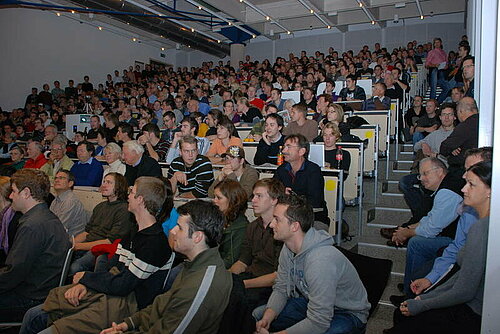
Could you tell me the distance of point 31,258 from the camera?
2482 mm

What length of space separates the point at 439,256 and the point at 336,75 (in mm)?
7841

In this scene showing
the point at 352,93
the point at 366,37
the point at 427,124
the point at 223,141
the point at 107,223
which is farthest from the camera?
the point at 366,37

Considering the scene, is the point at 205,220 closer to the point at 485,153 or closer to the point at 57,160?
the point at 485,153

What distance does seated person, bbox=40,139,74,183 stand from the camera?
5.27 metres

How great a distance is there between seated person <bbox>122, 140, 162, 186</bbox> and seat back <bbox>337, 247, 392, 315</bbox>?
2.26m

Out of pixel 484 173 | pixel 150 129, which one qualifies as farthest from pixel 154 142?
pixel 484 173

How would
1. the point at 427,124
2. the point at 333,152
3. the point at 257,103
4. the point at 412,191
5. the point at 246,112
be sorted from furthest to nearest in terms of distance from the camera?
1. the point at 257,103
2. the point at 246,112
3. the point at 427,124
4. the point at 333,152
5. the point at 412,191

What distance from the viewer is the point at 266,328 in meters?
2.08

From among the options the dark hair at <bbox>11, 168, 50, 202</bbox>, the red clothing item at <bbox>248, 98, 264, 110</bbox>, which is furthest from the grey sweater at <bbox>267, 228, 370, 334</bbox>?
the red clothing item at <bbox>248, 98, 264, 110</bbox>

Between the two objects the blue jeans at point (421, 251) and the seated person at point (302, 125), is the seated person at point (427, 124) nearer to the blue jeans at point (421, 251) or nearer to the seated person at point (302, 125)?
the seated person at point (302, 125)

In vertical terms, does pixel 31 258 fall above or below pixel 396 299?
above

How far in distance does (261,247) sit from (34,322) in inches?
56.3

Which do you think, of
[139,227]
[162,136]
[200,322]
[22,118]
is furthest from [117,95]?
[200,322]

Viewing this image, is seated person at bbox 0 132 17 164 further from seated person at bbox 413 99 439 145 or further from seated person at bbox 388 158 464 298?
seated person at bbox 388 158 464 298
